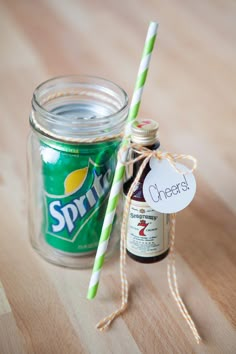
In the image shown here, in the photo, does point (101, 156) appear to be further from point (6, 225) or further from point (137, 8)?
point (137, 8)

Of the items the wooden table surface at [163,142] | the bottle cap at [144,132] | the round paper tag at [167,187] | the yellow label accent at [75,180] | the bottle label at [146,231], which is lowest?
the wooden table surface at [163,142]

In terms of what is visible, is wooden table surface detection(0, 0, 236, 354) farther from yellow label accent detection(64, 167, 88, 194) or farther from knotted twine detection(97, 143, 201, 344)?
yellow label accent detection(64, 167, 88, 194)

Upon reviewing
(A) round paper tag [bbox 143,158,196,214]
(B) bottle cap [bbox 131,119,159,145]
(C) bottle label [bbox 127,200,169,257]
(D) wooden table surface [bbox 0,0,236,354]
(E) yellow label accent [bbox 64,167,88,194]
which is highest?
(B) bottle cap [bbox 131,119,159,145]

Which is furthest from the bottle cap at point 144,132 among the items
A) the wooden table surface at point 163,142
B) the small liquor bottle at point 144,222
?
the wooden table surface at point 163,142

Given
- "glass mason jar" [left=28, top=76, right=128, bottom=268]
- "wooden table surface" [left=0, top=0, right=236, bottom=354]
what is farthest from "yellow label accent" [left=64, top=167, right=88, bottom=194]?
"wooden table surface" [left=0, top=0, right=236, bottom=354]

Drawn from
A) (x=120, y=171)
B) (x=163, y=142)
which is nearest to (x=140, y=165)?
(x=120, y=171)

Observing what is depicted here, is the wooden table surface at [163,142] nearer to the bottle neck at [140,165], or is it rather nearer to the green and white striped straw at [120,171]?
the green and white striped straw at [120,171]

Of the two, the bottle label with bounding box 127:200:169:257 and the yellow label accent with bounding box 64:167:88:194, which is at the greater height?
the yellow label accent with bounding box 64:167:88:194
